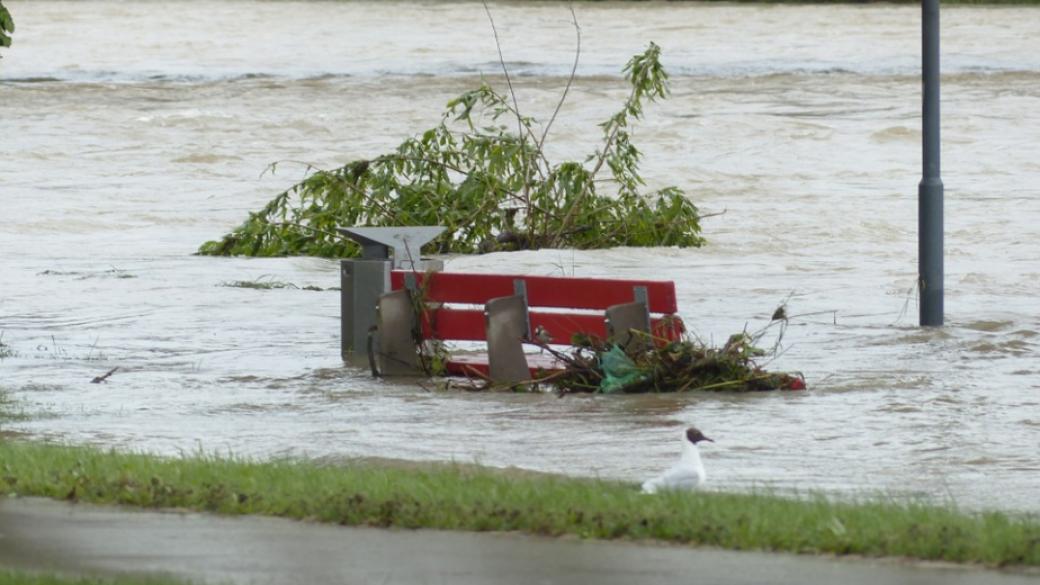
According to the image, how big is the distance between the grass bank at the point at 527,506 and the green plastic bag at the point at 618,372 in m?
3.57

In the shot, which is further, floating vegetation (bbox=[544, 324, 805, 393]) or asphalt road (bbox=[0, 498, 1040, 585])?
floating vegetation (bbox=[544, 324, 805, 393])

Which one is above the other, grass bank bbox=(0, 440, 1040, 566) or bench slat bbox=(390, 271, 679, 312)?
bench slat bbox=(390, 271, 679, 312)

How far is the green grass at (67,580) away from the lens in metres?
6.87

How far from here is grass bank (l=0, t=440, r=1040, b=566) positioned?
746cm

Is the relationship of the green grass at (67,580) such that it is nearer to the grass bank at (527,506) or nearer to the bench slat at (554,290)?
the grass bank at (527,506)

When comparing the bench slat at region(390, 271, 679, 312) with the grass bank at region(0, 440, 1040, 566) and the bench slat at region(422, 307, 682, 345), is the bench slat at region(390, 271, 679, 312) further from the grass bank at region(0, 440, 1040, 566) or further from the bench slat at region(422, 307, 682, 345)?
the grass bank at region(0, 440, 1040, 566)

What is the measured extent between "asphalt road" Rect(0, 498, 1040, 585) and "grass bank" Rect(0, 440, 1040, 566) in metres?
0.14

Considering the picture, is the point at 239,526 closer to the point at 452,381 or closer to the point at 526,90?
the point at 452,381

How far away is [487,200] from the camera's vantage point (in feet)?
74.2

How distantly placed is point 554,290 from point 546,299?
0.29ft

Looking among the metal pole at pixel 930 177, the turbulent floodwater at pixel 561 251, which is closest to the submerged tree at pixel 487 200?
the turbulent floodwater at pixel 561 251

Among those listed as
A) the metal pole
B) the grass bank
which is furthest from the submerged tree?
the grass bank

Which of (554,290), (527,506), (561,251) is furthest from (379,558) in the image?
(561,251)

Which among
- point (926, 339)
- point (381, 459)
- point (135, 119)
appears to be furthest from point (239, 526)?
point (135, 119)
